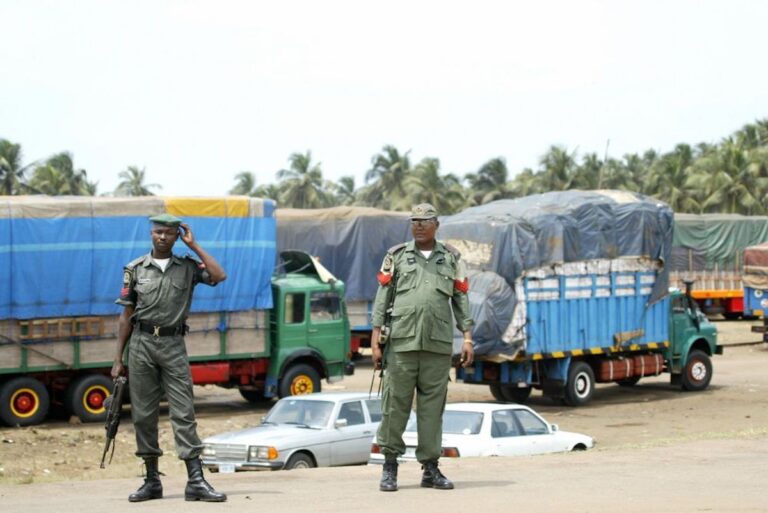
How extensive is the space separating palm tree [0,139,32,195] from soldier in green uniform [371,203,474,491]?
52202 mm

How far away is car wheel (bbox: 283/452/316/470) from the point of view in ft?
48.2

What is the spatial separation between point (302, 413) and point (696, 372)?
12094 mm

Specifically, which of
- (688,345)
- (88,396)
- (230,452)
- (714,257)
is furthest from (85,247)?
(714,257)

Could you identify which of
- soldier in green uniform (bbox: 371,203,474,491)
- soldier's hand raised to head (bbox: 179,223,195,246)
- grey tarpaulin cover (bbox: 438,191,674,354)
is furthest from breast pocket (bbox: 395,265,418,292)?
grey tarpaulin cover (bbox: 438,191,674,354)

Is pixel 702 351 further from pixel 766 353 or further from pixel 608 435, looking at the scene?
pixel 766 353

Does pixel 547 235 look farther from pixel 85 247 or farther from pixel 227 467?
pixel 227 467

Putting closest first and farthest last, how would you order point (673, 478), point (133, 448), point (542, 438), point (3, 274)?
point (673, 478)
point (542, 438)
point (133, 448)
point (3, 274)

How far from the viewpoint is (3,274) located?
64.7ft

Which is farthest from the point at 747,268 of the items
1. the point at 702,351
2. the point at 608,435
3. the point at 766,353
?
the point at 608,435

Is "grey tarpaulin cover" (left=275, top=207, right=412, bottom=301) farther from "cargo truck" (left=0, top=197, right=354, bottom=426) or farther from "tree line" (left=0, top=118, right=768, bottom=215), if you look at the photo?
"tree line" (left=0, top=118, right=768, bottom=215)

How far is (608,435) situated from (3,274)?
9.80 m

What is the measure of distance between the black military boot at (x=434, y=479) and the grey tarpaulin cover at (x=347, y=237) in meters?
22.6

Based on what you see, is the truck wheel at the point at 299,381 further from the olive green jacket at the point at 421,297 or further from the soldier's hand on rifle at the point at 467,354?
the soldier's hand on rifle at the point at 467,354

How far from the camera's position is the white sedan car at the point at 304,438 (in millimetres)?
14617
